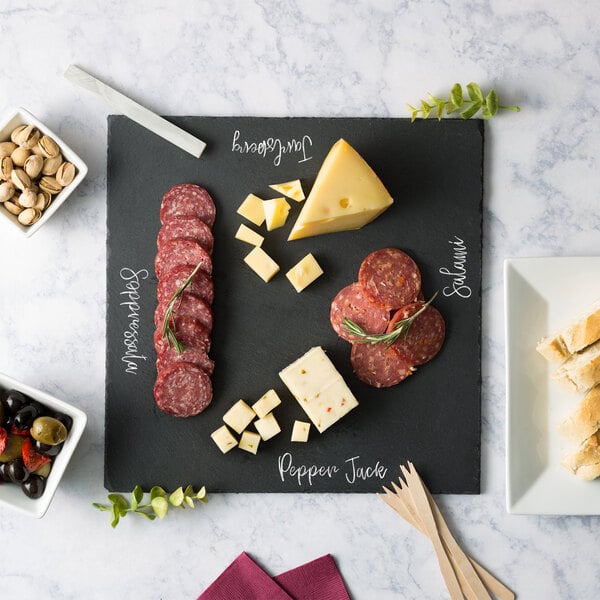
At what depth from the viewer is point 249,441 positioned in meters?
1.79

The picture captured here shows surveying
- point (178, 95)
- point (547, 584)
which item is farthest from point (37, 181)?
point (547, 584)

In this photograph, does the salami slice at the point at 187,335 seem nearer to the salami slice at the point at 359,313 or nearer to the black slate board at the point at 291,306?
the black slate board at the point at 291,306

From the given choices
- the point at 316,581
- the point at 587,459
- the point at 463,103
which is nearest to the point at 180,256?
the point at 463,103

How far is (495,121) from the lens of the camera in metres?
1.81

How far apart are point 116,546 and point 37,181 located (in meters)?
0.94

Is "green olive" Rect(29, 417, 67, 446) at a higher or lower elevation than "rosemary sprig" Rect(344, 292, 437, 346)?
lower

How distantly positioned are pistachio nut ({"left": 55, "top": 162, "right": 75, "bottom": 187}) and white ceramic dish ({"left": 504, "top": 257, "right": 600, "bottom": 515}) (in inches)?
42.9

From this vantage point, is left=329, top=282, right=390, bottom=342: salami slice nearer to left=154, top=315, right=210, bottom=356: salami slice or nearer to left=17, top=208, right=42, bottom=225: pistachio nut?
left=154, top=315, right=210, bottom=356: salami slice

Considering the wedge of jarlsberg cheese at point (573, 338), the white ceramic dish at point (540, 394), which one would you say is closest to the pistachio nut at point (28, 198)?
the white ceramic dish at point (540, 394)

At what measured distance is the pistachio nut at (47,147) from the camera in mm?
1672

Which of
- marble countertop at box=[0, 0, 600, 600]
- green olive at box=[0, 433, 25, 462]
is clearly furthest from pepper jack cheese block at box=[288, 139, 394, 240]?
green olive at box=[0, 433, 25, 462]

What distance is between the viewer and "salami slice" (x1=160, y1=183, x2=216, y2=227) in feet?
5.82

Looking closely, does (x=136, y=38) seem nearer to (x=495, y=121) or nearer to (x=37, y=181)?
(x=37, y=181)

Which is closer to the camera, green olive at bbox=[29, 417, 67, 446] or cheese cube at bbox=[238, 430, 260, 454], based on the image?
green olive at bbox=[29, 417, 67, 446]
